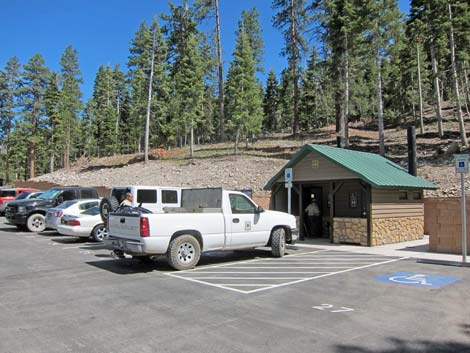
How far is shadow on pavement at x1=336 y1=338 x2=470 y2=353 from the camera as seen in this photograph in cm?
463

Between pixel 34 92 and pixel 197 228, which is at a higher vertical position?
pixel 34 92

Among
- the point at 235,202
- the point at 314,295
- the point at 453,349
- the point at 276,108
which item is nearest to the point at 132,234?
the point at 235,202

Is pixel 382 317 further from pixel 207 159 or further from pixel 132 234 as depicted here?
pixel 207 159

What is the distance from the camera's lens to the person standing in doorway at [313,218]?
17219 millimetres

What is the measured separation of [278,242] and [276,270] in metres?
2.03

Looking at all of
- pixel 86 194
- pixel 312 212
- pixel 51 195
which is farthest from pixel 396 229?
pixel 51 195


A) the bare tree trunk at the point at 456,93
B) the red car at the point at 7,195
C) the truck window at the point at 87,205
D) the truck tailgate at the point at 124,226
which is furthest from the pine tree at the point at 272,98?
the truck tailgate at the point at 124,226

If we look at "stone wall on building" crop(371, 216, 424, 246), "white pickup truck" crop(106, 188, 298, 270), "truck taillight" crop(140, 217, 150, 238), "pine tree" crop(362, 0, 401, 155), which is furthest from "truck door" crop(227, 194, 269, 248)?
"pine tree" crop(362, 0, 401, 155)

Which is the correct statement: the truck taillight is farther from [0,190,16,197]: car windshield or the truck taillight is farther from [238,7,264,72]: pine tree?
[238,7,264,72]: pine tree

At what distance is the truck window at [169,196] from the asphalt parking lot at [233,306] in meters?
3.55

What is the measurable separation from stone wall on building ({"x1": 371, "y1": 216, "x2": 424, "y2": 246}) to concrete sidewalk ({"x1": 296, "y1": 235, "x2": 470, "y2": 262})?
0.90 feet

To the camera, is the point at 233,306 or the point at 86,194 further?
the point at 86,194

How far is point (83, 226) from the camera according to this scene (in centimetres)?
1455

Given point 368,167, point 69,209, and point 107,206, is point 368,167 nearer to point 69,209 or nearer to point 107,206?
point 107,206
